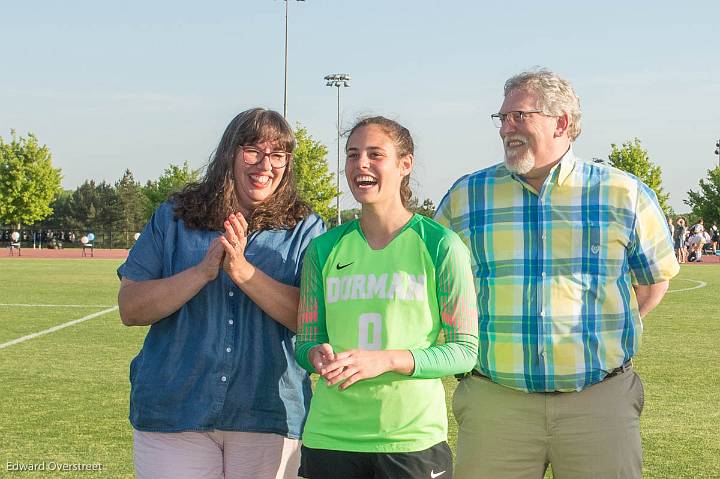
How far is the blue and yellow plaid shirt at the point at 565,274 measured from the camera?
3.80m

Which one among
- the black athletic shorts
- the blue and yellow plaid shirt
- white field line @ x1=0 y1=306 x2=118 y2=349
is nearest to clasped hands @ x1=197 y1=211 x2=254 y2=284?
the black athletic shorts

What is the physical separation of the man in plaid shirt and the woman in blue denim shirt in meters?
0.89

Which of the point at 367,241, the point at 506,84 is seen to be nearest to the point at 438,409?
the point at 367,241

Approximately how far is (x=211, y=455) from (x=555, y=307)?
148 centimetres

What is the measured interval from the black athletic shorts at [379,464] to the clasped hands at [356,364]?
0.25 meters

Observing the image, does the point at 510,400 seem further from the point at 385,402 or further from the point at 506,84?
the point at 506,84

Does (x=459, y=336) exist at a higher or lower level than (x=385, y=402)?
higher

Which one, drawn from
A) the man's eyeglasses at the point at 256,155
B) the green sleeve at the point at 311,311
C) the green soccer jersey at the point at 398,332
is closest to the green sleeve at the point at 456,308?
the green soccer jersey at the point at 398,332

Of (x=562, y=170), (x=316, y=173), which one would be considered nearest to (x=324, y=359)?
(x=562, y=170)

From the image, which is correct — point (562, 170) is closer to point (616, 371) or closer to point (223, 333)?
point (616, 371)

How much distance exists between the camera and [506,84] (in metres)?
4.05

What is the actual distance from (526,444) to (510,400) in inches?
7.3

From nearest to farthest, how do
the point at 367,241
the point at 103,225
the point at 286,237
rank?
the point at 367,241 → the point at 286,237 → the point at 103,225

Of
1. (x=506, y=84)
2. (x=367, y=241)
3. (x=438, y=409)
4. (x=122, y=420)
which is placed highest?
(x=506, y=84)
